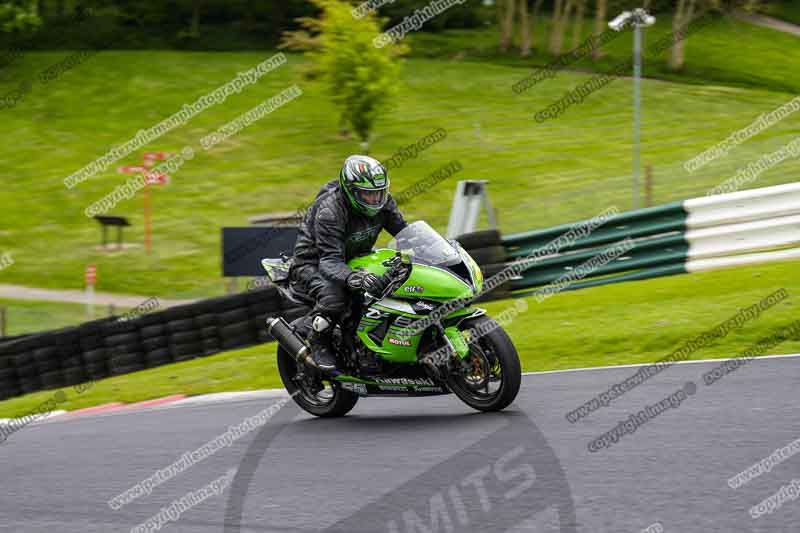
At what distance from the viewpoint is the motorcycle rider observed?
25.1 ft

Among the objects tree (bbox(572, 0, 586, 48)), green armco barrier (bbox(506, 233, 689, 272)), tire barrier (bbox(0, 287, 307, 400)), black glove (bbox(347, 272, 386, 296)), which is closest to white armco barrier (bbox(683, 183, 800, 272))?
green armco barrier (bbox(506, 233, 689, 272))

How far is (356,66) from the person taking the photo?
35.9m

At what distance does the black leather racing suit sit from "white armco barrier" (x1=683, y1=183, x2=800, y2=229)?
5913 mm

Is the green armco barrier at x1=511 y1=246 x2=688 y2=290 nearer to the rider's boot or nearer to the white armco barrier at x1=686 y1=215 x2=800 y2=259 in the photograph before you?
the white armco barrier at x1=686 y1=215 x2=800 y2=259

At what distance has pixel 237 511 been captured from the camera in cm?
598

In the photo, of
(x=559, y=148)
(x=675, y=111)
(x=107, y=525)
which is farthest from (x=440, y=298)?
(x=675, y=111)

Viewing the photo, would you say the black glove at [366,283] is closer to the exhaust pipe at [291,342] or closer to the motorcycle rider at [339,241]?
the motorcycle rider at [339,241]

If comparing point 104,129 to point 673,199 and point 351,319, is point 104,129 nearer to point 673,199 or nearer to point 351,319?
point 673,199

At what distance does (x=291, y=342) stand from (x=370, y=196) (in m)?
1.39

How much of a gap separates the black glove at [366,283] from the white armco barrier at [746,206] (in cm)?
652

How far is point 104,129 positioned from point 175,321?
112 ft

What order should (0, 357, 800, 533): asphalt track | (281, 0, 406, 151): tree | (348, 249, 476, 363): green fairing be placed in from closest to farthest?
(0, 357, 800, 533): asphalt track, (348, 249, 476, 363): green fairing, (281, 0, 406, 151): tree

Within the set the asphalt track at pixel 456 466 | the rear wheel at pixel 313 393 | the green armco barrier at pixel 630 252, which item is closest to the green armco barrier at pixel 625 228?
the green armco barrier at pixel 630 252

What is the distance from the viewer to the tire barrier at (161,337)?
42.9ft
